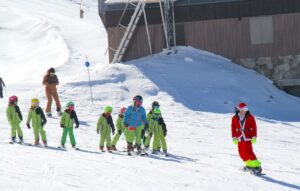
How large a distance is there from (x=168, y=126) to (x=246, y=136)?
976 centimetres

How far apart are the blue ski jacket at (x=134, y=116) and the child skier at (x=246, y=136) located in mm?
3560

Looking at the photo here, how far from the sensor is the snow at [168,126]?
43.3 ft

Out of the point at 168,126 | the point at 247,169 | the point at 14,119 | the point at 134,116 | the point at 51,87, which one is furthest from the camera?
the point at 51,87

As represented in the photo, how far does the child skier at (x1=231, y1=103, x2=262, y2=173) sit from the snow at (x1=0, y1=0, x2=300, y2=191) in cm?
37

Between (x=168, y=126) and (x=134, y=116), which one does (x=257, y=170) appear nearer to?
(x=134, y=116)

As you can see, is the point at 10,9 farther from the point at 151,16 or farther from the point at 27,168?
the point at 27,168

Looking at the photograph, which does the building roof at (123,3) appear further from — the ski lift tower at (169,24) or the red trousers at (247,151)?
the red trousers at (247,151)

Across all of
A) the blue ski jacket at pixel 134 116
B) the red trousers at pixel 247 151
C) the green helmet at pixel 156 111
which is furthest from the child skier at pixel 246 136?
the green helmet at pixel 156 111

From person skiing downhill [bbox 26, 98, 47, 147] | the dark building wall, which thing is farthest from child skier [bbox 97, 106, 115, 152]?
the dark building wall

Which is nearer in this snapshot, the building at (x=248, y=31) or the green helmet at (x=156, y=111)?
the green helmet at (x=156, y=111)

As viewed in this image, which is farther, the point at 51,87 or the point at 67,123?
the point at 51,87

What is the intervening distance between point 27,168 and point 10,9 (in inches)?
2498

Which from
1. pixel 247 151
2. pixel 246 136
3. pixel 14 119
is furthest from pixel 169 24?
pixel 247 151

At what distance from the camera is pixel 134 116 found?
17.3 metres
